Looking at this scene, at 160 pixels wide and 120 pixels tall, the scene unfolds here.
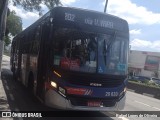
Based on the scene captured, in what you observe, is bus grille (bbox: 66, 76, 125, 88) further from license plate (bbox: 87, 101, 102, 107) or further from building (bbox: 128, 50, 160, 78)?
building (bbox: 128, 50, 160, 78)

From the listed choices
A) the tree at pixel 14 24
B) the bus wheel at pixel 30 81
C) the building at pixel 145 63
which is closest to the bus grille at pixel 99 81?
the bus wheel at pixel 30 81

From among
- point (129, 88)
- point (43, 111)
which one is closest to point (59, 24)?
point (43, 111)

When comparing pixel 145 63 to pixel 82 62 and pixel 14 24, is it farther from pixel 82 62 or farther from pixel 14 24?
pixel 82 62

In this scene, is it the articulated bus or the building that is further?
the building

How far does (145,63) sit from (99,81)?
66308 millimetres

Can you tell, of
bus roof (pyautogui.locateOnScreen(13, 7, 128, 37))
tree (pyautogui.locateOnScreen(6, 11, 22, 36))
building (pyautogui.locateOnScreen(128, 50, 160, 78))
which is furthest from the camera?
tree (pyautogui.locateOnScreen(6, 11, 22, 36))

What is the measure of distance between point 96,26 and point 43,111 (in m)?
3.54

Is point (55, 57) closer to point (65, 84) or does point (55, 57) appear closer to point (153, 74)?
point (65, 84)

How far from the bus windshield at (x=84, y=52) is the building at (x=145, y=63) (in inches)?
2454

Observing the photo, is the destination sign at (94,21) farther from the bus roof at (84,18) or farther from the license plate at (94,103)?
the license plate at (94,103)

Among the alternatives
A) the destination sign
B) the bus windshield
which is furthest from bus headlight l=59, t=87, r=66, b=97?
the destination sign

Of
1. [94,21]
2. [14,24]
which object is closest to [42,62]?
[94,21]

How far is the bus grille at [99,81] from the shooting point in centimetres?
1052

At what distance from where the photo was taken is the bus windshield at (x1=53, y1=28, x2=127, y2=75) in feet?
34.8
